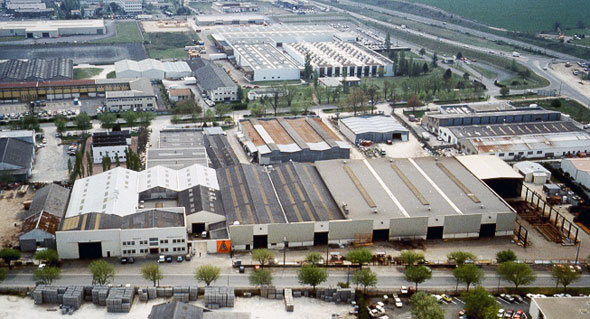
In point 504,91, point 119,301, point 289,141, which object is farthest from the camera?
point 504,91

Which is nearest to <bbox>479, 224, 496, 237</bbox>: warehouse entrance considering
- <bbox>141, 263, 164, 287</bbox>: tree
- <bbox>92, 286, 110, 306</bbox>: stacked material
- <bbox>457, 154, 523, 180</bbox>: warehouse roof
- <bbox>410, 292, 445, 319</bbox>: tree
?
<bbox>457, 154, 523, 180</bbox>: warehouse roof

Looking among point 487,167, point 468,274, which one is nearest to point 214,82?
point 487,167

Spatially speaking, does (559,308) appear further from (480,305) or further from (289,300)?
(289,300)

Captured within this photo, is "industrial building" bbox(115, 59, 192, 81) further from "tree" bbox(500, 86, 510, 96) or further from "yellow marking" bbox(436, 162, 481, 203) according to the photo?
"yellow marking" bbox(436, 162, 481, 203)

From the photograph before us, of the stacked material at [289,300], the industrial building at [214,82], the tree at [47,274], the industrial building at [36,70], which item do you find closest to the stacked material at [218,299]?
the stacked material at [289,300]

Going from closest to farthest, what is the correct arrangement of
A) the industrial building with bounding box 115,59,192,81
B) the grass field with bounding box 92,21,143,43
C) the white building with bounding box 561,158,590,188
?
the white building with bounding box 561,158,590,188, the industrial building with bounding box 115,59,192,81, the grass field with bounding box 92,21,143,43

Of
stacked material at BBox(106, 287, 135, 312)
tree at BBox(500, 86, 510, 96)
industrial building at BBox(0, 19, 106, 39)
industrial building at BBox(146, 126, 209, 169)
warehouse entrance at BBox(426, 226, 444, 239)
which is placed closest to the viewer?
stacked material at BBox(106, 287, 135, 312)
